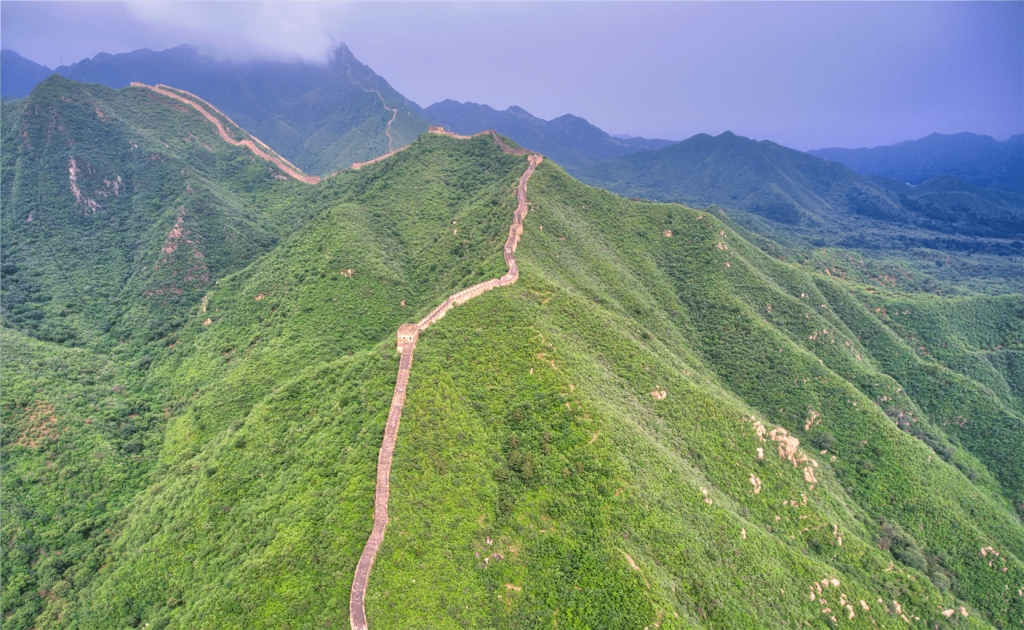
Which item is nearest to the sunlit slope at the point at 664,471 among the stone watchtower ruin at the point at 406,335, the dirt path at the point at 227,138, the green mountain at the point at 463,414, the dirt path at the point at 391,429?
the green mountain at the point at 463,414

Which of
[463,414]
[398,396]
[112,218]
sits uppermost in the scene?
[112,218]

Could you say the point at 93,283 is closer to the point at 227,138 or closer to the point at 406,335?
the point at 227,138

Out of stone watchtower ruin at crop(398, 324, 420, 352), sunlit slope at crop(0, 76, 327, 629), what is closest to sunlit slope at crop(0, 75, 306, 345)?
sunlit slope at crop(0, 76, 327, 629)

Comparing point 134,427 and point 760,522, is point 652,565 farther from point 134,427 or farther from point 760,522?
point 134,427

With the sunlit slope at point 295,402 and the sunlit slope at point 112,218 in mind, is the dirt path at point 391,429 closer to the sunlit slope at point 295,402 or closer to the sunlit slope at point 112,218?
the sunlit slope at point 295,402

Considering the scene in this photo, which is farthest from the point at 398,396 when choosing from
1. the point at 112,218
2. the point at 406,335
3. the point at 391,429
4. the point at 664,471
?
the point at 112,218

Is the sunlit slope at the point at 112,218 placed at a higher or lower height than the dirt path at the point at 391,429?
higher
